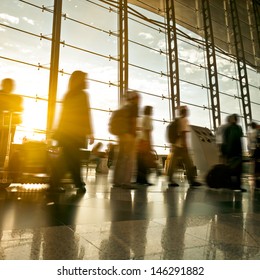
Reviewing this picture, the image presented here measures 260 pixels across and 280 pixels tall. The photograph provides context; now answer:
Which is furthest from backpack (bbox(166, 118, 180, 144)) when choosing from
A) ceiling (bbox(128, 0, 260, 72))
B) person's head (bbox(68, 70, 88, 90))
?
ceiling (bbox(128, 0, 260, 72))

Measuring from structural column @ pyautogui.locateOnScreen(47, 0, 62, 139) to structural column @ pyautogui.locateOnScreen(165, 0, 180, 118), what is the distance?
183 inches

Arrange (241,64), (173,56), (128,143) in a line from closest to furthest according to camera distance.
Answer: (128,143)
(173,56)
(241,64)

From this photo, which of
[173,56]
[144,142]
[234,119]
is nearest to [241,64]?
[173,56]

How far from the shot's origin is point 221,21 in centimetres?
1305

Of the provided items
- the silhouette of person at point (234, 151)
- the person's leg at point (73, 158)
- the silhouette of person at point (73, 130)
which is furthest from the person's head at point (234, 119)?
the person's leg at point (73, 158)

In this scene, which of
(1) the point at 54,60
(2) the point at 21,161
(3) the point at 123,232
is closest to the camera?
(3) the point at 123,232

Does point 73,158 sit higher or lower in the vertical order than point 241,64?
lower

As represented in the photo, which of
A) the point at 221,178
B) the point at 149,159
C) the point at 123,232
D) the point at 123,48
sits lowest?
the point at 123,232

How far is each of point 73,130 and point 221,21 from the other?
12.9 m

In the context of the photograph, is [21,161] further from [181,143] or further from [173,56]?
[173,56]

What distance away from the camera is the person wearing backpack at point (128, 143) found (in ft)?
11.6

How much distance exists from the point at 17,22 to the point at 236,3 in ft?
38.8

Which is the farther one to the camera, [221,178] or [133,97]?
[221,178]

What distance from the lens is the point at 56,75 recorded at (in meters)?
7.54
